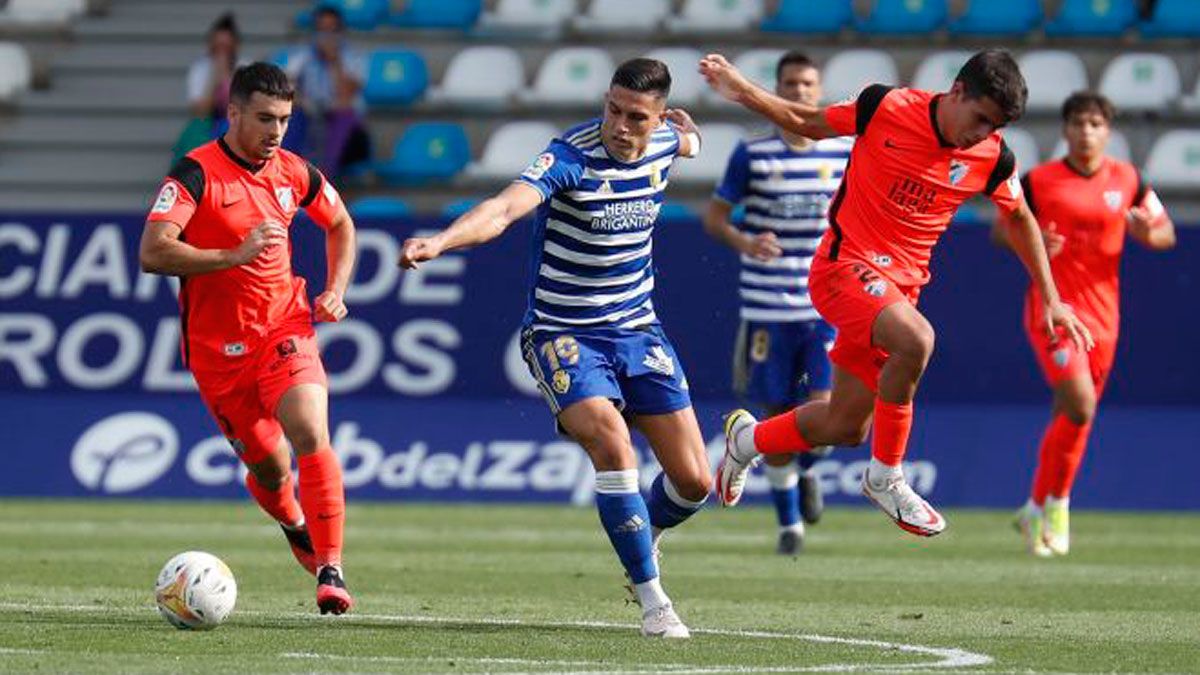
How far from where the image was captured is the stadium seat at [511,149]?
22.2 meters

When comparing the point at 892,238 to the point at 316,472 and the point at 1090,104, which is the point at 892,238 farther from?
the point at 1090,104

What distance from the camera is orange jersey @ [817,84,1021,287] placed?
1110 centimetres

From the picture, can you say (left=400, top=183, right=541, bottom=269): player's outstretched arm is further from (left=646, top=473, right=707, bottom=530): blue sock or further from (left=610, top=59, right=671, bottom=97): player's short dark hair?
(left=646, top=473, right=707, bottom=530): blue sock

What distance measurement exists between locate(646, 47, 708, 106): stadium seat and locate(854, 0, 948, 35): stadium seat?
5.46 ft

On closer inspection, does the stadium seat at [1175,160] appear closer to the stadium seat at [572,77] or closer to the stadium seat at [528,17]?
the stadium seat at [572,77]

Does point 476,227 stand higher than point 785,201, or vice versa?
point 476,227

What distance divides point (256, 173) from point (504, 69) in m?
12.7

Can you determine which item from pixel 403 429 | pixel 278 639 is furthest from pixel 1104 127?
pixel 278 639

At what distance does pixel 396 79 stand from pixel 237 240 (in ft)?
41.5

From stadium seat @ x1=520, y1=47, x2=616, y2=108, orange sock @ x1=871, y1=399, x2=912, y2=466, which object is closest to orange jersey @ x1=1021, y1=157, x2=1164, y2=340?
orange sock @ x1=871, y1=399, x2=912, y2=466

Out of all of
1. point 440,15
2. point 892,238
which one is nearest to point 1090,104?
point 892,238

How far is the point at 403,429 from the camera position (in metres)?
18.4

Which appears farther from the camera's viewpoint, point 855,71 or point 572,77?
point 572,77

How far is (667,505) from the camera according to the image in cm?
1095
